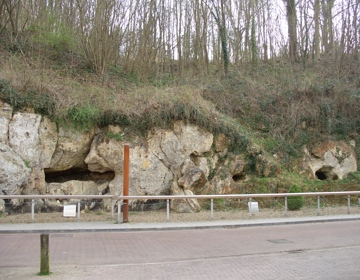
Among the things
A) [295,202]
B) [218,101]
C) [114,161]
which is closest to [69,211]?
[114,161]

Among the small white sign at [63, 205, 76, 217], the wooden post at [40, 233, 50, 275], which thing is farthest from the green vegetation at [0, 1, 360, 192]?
the wooden post at [40, 233, 50, 275]

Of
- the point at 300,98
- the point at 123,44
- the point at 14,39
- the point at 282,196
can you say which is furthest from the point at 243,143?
the point at 14,39

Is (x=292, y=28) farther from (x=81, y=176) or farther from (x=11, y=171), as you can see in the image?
(x=11, y=171)

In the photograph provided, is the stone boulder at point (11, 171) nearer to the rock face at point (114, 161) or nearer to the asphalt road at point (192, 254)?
the rock face at point (114, 161)

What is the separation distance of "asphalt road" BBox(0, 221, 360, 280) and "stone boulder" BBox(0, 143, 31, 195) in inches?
123

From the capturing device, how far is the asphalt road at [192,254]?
20.5ft

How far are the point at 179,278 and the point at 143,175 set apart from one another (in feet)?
30.2

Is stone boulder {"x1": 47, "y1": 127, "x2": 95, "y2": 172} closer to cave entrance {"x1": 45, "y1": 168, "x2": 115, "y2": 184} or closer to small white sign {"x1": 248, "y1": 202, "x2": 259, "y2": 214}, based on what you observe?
cave entrance {"x1": 45, "y1": 168, "x2": 115, "y2": 184}

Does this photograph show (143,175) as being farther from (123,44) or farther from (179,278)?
(123,44)

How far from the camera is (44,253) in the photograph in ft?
19.3

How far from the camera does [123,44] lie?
22625 mm

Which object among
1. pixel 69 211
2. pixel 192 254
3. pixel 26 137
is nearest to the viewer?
pixel 192 254

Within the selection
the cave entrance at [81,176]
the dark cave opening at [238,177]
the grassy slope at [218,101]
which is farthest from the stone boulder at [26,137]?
the dark cave opening at [238,177]

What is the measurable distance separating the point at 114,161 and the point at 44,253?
29.8 feet
